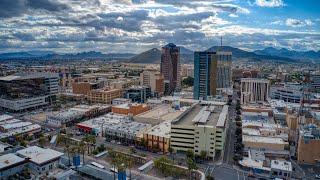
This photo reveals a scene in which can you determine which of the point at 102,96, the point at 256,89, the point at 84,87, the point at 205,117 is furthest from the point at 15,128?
the point at 256,89

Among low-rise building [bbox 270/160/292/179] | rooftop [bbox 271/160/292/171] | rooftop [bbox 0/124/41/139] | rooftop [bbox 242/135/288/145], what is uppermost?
rooftop [bbox 242/135/288/145]

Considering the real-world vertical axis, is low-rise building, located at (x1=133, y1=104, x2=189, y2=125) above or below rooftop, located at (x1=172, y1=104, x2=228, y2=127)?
below

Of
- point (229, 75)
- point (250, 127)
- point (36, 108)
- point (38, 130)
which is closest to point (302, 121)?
point (250, 127)

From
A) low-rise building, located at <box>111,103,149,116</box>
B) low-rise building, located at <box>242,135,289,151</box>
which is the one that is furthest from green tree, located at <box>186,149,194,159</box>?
low-rise building, located at <box>111,103,149,116</box>

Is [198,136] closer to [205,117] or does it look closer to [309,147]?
Result: [205,117]

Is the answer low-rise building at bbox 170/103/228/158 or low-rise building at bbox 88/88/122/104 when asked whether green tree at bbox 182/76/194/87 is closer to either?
low-rise building at bbox 88/88/122/104

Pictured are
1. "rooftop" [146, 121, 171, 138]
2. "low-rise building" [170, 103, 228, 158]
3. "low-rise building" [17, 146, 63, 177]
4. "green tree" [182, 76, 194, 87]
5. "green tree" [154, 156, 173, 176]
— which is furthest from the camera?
"green tree" [182, 76, 194, 87]

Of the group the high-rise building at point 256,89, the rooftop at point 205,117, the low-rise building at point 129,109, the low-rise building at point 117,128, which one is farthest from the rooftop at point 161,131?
the high-rise building at point 256,89
